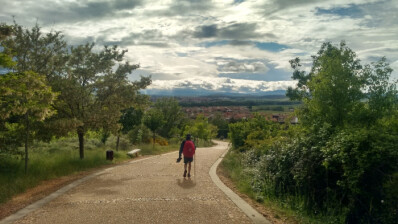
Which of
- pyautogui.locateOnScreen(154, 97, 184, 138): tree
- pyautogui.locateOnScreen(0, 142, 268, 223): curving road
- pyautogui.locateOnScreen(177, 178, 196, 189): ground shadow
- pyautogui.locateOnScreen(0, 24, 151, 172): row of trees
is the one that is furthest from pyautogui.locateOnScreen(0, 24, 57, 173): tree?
pyautogui.locateOnScreen(154, 97, 184, 138): tree

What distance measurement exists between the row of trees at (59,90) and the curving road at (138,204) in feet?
10.0

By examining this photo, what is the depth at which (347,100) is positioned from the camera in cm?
981

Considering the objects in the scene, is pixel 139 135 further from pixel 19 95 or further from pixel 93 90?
pixel 19 95

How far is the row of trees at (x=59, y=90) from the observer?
1047 cm

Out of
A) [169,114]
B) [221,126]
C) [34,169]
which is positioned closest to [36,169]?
[34,169]

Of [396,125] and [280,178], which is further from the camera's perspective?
[280,178]

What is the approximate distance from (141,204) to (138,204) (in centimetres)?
7

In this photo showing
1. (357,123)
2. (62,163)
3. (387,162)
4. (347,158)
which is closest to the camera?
(387,162)

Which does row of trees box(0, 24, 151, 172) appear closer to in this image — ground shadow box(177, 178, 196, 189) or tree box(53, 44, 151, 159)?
tree box(53, 44, 151, 159)

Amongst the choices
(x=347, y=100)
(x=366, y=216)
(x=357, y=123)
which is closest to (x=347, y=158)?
(x=366, y=216)

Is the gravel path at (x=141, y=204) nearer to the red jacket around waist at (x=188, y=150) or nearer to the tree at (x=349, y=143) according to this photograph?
the red jacket around waist at (x=188, y=150)

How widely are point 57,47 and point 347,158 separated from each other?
12.7m

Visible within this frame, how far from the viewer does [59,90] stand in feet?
48.1

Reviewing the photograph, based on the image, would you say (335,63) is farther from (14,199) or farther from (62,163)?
(62,163)
